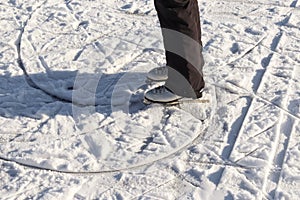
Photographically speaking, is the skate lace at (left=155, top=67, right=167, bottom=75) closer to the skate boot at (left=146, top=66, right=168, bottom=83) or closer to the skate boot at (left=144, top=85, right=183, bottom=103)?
the skate boot at (left=146, top=66, right=168, bottom=83)

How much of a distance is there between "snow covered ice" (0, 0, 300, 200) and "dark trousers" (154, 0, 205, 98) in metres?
0.18

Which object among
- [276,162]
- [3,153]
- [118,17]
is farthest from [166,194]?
[118,17]

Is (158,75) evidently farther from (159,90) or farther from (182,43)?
(182,43)

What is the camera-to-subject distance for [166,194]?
2648 millimetres

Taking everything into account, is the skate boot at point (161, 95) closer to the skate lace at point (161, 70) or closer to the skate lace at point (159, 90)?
the skate lace at point (159, 90)

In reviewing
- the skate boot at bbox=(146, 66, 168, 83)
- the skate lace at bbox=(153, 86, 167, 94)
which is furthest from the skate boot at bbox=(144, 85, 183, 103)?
the skate boot at bbox=(146, 66, 168, 83)

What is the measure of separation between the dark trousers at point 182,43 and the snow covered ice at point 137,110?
18cm

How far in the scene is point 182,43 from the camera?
3119 mm

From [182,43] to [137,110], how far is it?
506 mm

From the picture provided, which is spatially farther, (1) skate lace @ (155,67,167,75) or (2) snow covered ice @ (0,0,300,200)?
(1) skate lace @ (155,67,167,75)

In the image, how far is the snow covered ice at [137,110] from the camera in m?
2.75

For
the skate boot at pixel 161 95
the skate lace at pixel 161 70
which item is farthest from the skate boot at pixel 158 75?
the skate boot at pixel 161 95

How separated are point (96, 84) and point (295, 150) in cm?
140

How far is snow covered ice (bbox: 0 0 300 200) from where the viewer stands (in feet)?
9.01
